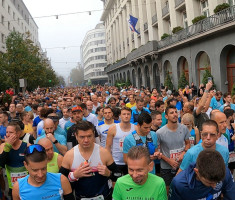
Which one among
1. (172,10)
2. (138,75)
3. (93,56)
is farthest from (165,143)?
(93,56)

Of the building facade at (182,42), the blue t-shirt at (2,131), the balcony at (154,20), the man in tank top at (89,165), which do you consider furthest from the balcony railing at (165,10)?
the man in tank top at (89,165)

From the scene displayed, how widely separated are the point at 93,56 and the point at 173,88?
88236mm

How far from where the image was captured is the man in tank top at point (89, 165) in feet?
11.1

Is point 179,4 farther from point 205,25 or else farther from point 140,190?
point 140,190

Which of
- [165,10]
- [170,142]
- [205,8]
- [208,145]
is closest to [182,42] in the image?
[205,8]

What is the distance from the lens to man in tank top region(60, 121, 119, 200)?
11.1ft

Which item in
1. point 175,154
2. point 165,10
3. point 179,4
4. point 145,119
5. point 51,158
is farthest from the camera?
point 165,10

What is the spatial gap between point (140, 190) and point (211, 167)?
77 centimetres

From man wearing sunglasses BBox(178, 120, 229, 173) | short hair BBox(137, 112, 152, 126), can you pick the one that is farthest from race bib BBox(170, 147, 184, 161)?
man wearing sunglasses BBox(178, 120, 229, 173)

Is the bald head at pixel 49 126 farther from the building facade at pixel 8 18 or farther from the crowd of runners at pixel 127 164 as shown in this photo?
the building facade at pixel 8 18

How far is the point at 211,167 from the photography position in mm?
2385

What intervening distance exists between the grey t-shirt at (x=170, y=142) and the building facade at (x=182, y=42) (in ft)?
41.3

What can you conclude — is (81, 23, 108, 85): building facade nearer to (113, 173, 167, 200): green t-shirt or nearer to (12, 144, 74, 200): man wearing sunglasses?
(12, 144, 74, 200): man wearing sunglasses

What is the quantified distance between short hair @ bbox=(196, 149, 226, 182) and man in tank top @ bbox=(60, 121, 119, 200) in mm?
1286
